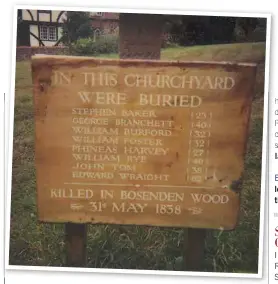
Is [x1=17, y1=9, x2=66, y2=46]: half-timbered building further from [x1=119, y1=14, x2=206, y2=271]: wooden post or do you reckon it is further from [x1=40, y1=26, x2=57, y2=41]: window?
[x1=119, y1=14, x2=206, y2=271]: wooden post

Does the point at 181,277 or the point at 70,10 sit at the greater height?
the point at 70,10

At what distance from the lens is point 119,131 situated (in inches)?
90.6

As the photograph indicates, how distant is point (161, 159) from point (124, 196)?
26 cm

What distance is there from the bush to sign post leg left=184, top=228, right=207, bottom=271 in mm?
998

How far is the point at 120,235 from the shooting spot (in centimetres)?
245

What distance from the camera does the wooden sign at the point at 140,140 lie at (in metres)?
2.25

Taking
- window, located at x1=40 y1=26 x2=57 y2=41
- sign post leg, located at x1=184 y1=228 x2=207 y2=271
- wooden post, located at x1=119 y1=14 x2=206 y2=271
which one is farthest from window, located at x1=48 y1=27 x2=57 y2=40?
sign post leg, located at x1=184 y1=228 x2=207 y2=271

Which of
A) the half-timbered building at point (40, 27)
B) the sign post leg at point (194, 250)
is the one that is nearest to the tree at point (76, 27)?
the half-timbered building at point (40, 27)

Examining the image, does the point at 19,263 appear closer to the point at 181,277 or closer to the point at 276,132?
the point at 181,277

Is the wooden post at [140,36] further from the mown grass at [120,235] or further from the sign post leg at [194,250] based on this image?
the sign post leg at [194,250]

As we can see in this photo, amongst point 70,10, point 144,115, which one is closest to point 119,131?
point 144,115

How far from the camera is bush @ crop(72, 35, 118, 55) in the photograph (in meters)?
2.31

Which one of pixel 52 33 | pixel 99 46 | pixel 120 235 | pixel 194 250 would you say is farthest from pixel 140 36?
A: pixel 194 250

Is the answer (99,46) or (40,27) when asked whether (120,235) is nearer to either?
(99,46)
